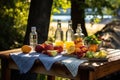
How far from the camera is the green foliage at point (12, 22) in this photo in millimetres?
8844

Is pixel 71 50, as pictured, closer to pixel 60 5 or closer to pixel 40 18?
pixel 40 18

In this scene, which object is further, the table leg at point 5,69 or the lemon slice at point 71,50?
the table leg at point 5,69

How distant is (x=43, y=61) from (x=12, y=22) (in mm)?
5213

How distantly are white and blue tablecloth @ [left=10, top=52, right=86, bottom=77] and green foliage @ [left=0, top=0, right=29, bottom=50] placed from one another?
4473 mm

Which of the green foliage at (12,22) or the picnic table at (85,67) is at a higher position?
the picnic table at (85,67)

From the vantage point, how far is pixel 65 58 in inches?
159

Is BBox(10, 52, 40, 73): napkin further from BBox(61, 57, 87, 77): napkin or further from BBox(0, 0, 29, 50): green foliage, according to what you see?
BBox(0, 0, 29, 50): green foliage

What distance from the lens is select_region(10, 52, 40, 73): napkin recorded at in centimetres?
414

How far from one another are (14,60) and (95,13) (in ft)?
18.8

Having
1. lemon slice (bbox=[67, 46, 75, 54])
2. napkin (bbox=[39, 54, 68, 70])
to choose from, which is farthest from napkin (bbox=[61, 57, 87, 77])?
lemon slice (bbox=[67, 46, 75, 54])

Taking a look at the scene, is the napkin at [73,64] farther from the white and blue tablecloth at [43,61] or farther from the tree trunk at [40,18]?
the tree trunk at [40,18]

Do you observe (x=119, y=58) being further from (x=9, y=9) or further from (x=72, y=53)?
(x=9, y=9)

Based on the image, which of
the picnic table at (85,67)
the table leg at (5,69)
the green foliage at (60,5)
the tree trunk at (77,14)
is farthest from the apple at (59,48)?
the green foliage at (60,5)

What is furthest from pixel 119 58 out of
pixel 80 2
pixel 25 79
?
pixel 80 2
